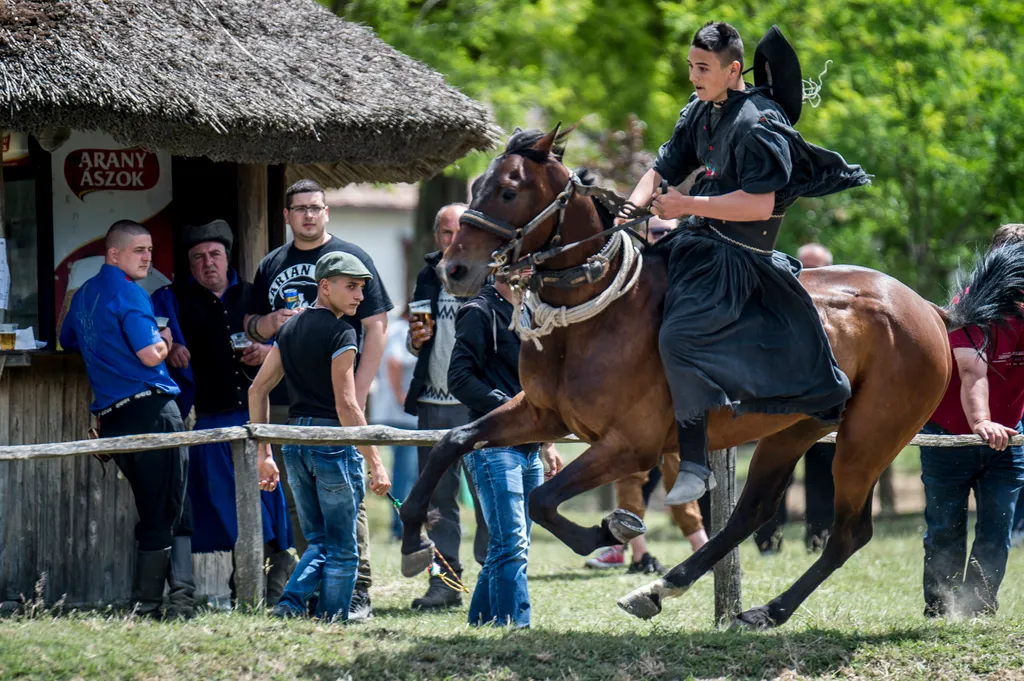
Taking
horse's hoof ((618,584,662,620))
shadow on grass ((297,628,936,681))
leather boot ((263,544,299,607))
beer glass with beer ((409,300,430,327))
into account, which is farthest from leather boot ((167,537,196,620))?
horse's hoof ((618,584,662,620))

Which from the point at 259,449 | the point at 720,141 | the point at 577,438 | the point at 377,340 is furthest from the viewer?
the point at 377,340

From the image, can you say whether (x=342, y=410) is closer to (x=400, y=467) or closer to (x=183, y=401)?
(x=183, y=401)

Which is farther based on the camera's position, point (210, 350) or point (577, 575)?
point (577, 575)

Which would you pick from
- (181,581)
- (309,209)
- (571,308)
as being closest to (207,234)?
(309,209)

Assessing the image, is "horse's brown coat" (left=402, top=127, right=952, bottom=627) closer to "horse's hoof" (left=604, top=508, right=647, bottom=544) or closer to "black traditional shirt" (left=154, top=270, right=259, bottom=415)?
"horse's hoof" (left=604, top=508, right=647, bottom=544)

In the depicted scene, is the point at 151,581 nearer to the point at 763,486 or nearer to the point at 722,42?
the point at 763,486

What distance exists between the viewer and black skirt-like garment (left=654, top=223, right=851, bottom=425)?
19.1ft

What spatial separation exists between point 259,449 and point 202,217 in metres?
2.00

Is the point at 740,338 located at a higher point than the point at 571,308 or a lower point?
lower

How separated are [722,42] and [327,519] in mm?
3253

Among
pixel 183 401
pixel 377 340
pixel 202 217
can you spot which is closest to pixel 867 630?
pixel 377 340

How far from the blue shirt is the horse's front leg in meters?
1.94

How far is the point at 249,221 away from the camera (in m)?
8.67

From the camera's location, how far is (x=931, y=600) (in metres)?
7.64
